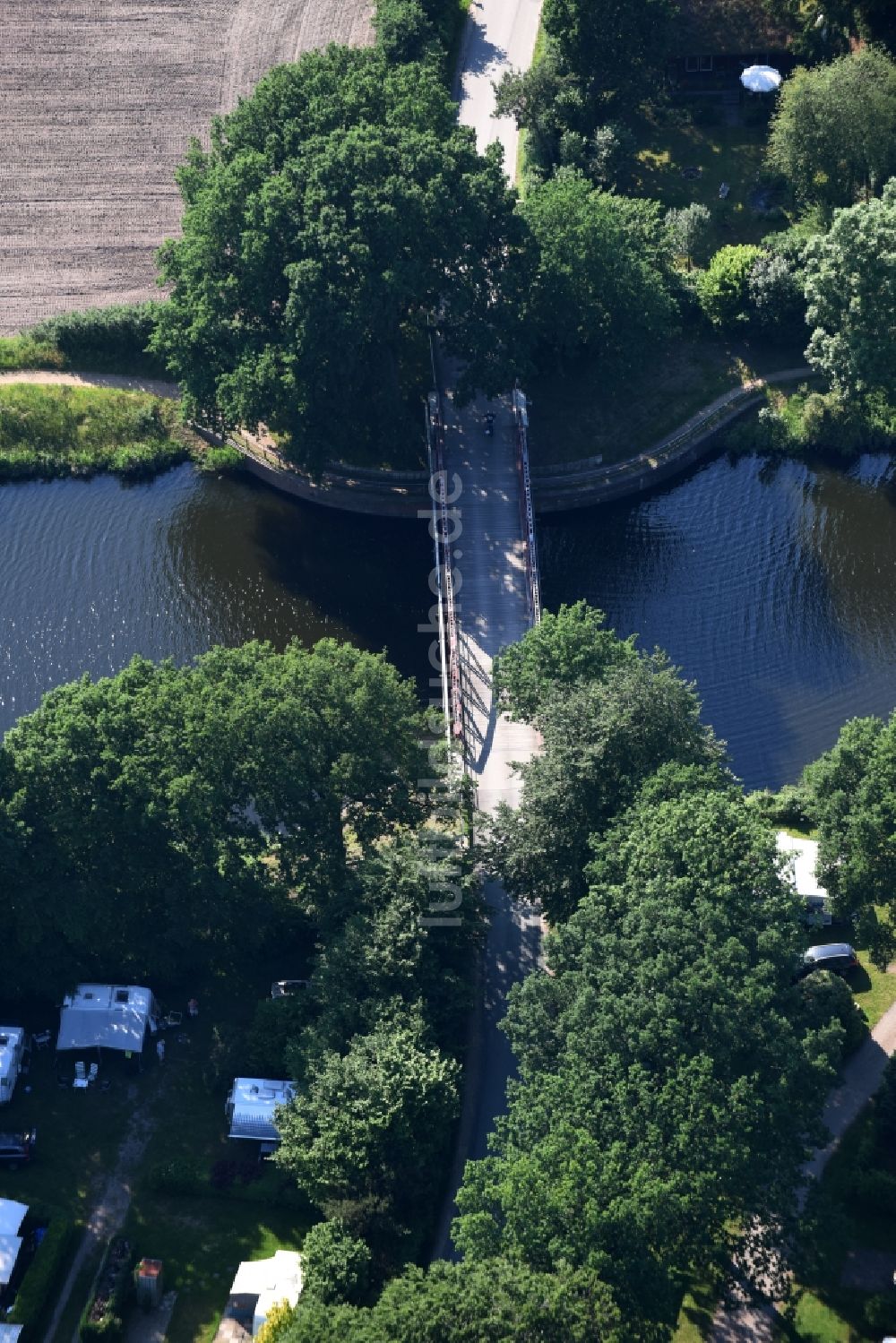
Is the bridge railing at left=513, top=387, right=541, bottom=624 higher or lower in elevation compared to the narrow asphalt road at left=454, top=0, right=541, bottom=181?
lower

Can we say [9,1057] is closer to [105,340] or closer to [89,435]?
[89,435]

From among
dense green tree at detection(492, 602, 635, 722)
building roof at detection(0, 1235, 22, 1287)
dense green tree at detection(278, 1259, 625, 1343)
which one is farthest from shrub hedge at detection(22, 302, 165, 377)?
dense green tree at detection(278, 1259, 625, 1343)

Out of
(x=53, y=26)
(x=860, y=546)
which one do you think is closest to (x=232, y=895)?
(x=860, y=546)

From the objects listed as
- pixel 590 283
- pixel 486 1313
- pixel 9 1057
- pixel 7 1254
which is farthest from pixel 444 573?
pixel 486 1313

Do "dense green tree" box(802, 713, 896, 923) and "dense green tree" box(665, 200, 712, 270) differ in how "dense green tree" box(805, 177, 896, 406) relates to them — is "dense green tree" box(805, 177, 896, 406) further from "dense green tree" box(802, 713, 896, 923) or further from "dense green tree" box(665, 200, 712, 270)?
"dense green tree" box(802, 713, 896, 923)

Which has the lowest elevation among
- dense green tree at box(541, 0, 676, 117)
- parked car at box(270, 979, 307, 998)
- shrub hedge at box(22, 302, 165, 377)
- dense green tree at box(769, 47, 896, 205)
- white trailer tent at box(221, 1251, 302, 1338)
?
white trailer tent at box(221, 1251, 302, 1338)

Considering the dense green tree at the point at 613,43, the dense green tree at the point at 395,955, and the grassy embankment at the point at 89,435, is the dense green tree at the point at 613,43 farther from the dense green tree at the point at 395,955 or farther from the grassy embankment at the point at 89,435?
the dense green tree at the point at 395,955
